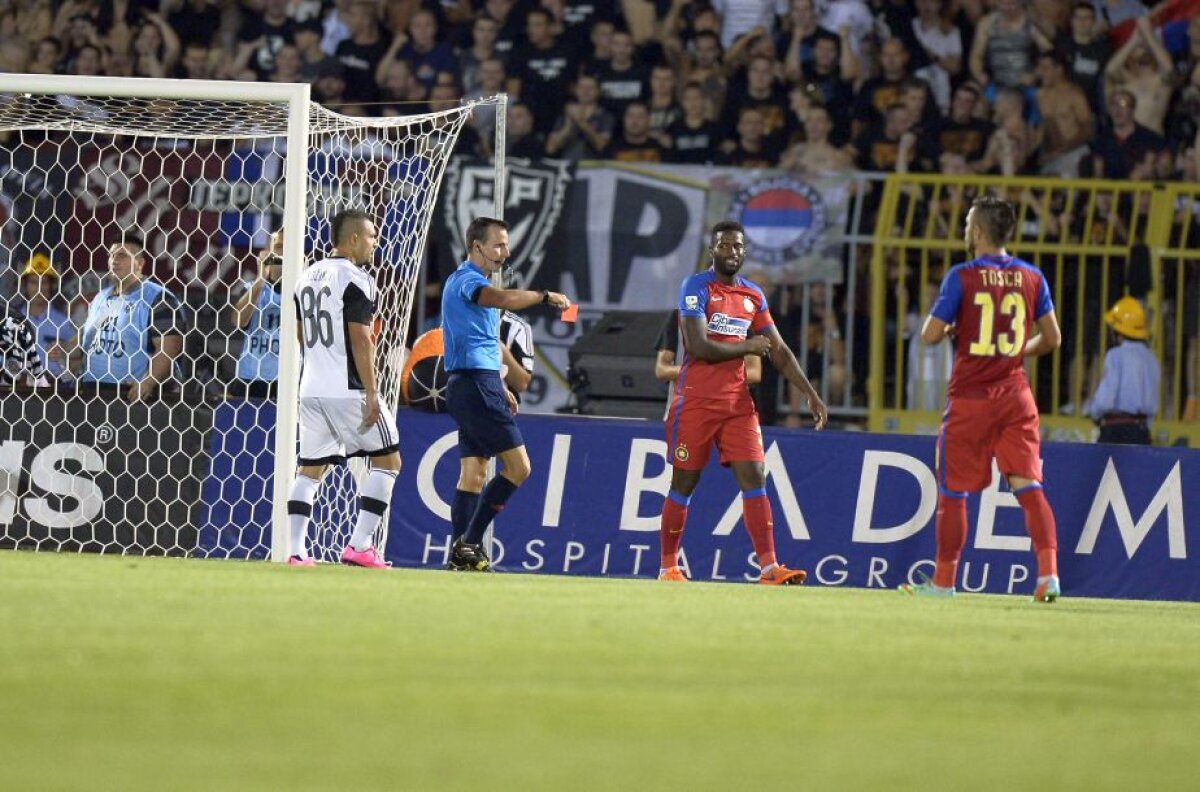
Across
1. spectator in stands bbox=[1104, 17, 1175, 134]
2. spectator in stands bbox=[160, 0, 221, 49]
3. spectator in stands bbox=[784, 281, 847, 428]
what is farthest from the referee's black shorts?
spectator in stands bbox=[160, 0, 221, 49]

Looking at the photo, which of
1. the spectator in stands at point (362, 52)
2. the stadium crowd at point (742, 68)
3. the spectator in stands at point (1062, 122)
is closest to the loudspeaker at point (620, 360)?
the stadium crowd at point (742, 68)

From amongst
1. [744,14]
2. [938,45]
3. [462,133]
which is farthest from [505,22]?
[938,45]

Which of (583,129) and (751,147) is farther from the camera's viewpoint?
(583,129)

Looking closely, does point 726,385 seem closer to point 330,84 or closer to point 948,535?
point 948,535

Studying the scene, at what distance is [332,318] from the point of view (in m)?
10.1

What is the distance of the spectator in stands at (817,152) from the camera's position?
15344 mm

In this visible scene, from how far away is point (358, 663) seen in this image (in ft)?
17.0

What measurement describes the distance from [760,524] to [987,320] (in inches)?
61.8

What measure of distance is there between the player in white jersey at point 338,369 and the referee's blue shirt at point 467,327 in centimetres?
49

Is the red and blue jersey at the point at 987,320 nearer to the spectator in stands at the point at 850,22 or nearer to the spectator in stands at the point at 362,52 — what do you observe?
the spectator in stands at the point at 850,22

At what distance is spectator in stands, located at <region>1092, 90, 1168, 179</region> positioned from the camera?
15281 millimetres

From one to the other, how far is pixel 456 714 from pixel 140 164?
10382 mm

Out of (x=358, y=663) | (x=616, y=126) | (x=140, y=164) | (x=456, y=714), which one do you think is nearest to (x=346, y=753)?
(x=456, y=714)

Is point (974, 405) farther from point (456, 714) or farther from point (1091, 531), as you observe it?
point (456, 714)
